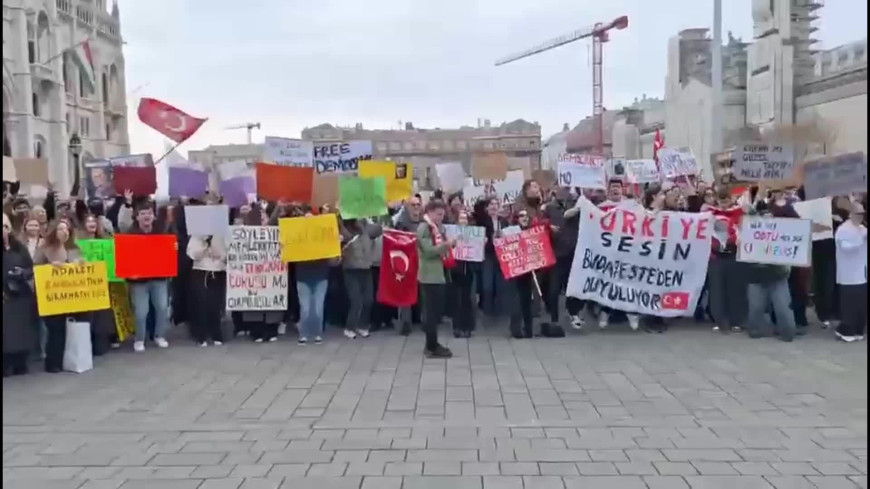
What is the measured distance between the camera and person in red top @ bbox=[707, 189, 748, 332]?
39.6 ft

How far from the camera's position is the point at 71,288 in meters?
10.2

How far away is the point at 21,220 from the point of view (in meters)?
11.6

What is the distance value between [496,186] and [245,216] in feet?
14.6

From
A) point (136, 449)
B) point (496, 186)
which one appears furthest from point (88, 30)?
point (136, 449)

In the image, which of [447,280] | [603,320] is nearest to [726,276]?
[603,320]

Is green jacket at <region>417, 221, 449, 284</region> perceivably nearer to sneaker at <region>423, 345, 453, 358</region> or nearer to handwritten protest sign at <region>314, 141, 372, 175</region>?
sneaker at <region>423, 345, 453, 358</region>

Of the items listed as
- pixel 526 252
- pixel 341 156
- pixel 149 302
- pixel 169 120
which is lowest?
pixel 149 302

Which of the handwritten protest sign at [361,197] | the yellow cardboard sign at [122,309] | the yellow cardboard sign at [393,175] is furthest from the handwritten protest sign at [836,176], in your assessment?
the yellow cardboard sign at [122,309]

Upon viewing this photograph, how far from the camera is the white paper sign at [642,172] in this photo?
17953mm

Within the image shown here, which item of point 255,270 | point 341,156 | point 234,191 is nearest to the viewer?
point 255,270

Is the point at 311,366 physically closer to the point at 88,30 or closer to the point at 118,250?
the point at 118,250

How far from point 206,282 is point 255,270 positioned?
607 millimetres

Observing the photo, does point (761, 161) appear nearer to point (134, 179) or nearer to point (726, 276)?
point (726, 276)

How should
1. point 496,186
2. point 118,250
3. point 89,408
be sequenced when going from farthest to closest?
point 496,186, point 118,250, point 89,408
